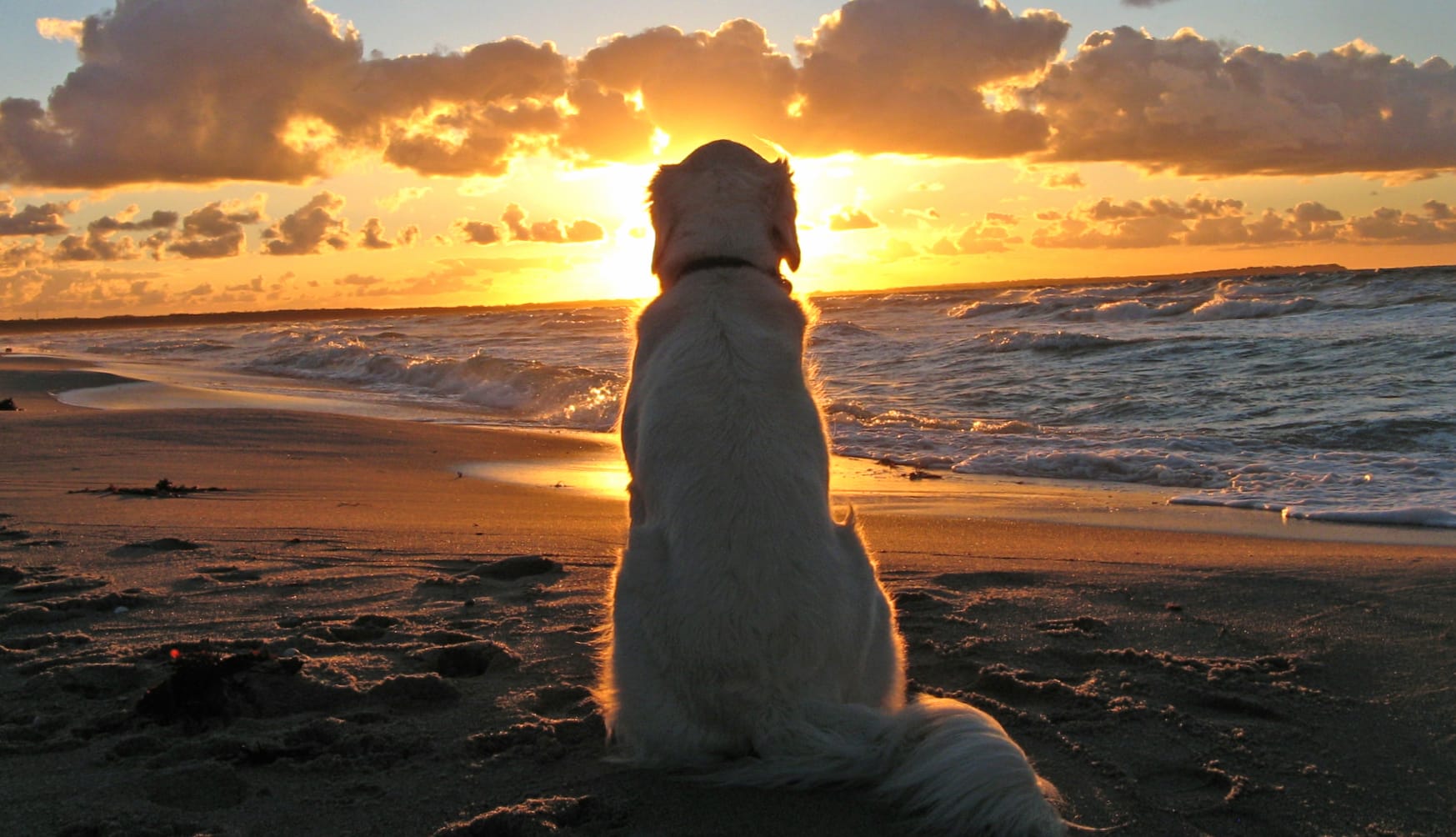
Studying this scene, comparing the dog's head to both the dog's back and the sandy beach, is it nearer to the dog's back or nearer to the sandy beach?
the dog's back

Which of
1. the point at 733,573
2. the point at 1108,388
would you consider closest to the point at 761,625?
the point at 733,573

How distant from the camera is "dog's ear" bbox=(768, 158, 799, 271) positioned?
4172 mm

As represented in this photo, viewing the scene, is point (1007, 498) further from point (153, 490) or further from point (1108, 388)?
point (1108, 388)

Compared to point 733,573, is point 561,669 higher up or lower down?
lower down

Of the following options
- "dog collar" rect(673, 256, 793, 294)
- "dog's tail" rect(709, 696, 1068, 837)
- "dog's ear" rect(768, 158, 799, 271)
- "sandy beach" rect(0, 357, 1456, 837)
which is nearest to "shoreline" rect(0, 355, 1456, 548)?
"sandy beach" rect(0, 357, 1456, 837)

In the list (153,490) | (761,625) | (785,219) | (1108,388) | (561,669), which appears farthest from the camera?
(1108,388)

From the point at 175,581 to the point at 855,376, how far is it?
15401mm

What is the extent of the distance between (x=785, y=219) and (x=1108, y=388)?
1295 cm

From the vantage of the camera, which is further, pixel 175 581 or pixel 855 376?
pixel 855 376

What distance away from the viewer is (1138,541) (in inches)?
265

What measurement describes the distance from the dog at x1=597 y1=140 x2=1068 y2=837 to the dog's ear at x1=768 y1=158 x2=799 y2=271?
761 millimetres

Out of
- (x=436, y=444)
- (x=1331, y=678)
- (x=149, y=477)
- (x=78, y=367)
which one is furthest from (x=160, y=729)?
(x=78, y=367)

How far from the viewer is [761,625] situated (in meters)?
2.75

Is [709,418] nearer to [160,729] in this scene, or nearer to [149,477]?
[160,729]
